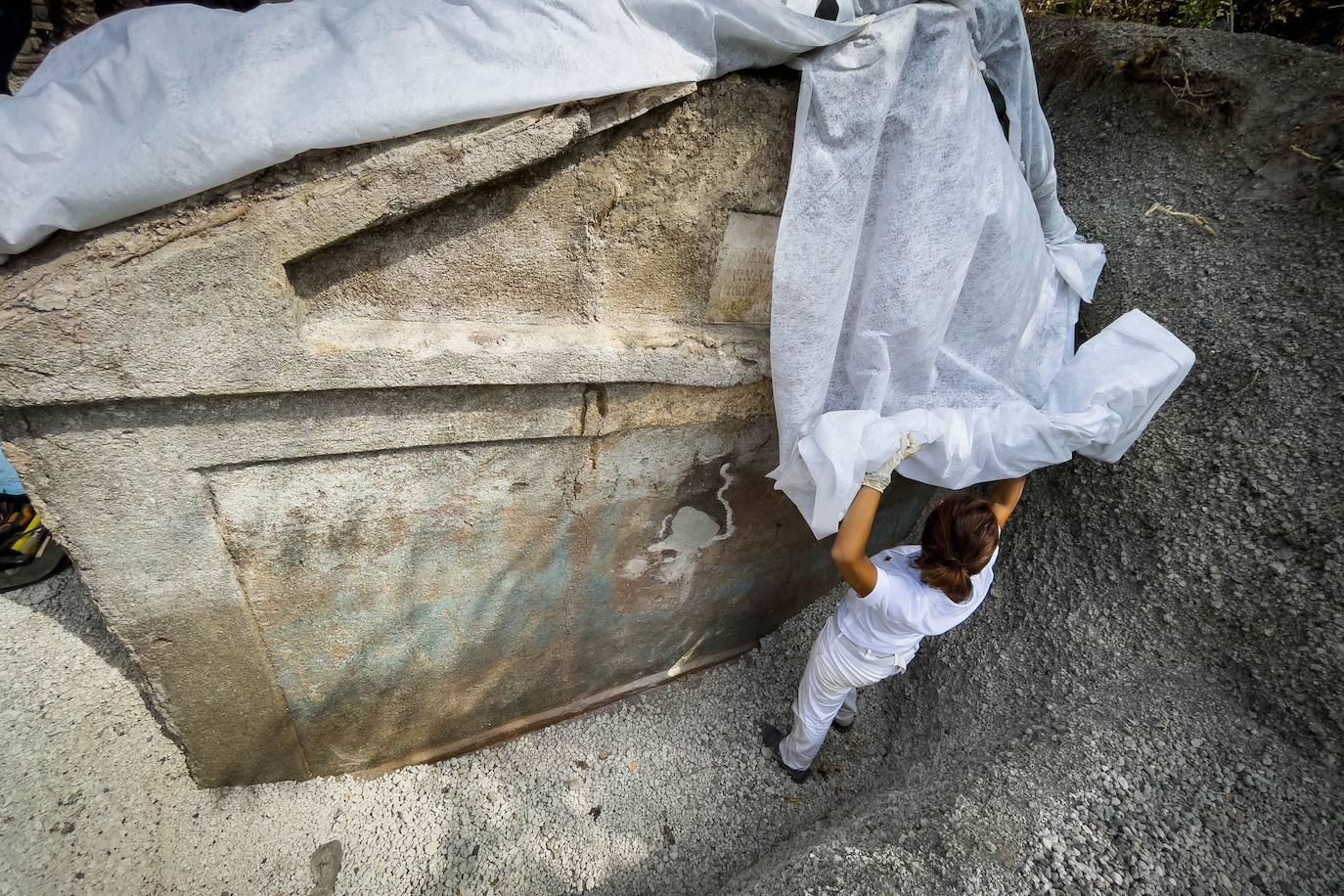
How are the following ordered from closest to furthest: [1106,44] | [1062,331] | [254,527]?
[254,527] → [1062,331] → [1106,44]

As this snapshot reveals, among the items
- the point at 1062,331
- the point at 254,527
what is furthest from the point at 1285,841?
the point at 254,527

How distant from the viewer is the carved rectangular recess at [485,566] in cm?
174

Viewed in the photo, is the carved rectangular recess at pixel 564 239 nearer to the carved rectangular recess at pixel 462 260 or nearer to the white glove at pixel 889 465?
the carved rectangular recess at pixel 462 260

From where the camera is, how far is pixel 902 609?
82.6 inches

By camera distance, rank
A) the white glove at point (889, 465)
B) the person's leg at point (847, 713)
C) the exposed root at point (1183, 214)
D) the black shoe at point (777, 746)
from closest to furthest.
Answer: the white glove at point (889, 465)
the exposed root at point (1183, 214)
the black shoe at point (777, 746)
the person's leg at point (847, 713)

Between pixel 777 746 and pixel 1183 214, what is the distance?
10.3 ft

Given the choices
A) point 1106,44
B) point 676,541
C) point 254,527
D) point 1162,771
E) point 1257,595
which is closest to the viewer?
point 254,527

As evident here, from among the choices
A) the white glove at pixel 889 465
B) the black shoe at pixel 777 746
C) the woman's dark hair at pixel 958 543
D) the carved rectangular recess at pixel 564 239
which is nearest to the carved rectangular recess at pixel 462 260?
the carved rectangular recess at pixel 564 239

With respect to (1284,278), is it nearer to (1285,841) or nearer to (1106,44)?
(1106,44)

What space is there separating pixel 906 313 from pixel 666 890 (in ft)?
7.85

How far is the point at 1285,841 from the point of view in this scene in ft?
5.78

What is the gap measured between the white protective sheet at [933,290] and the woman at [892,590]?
11 centimetres

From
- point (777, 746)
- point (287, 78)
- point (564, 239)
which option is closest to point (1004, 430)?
point (564, 239)

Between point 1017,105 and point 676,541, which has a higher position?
point 1017,105
